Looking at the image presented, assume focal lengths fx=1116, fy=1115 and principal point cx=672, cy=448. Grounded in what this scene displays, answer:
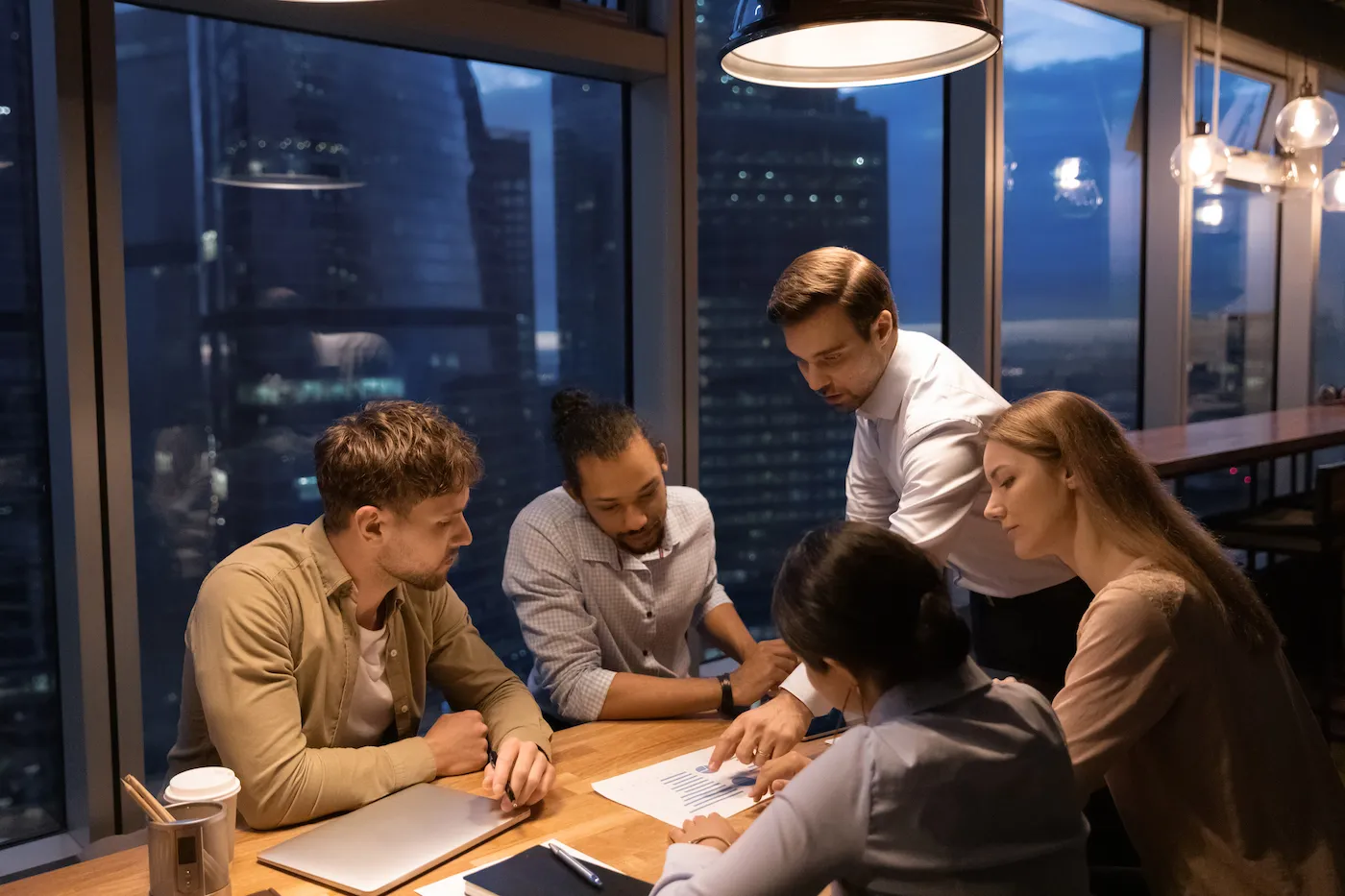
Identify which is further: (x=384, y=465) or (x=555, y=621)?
(x=555, y=621)


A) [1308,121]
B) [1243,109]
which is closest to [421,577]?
[1308,121]

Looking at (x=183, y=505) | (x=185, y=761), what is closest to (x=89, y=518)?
(x=183, y=505)

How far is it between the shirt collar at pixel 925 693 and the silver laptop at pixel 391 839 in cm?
69

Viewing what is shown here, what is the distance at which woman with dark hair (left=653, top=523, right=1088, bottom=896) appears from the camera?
1.17 metres

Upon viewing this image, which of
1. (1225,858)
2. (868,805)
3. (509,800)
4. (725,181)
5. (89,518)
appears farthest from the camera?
(725,181)

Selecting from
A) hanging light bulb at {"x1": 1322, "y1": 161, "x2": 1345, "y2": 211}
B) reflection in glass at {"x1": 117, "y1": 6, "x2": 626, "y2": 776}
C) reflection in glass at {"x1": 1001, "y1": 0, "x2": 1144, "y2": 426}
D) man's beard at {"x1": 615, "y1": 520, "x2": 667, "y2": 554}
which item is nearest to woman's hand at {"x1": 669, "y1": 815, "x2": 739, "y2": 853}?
man's beard at {"x1": 615, "y1": 520, "x2": 667, "y2": 554}

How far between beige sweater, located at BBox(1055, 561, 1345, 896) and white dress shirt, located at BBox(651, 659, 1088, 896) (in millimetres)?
373

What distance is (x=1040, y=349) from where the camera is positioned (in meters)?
4.72

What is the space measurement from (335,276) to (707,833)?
1907 mm

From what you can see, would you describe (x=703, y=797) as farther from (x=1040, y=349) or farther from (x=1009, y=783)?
(x=1040, y=349)

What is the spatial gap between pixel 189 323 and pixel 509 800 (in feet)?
4.83

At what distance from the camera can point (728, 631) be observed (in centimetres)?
282

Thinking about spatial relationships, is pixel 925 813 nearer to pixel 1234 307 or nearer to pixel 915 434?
pixel 915 434

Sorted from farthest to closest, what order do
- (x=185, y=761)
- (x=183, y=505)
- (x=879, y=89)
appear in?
1. (x=879, y=89)
2. (x=183, y=505)
3. (x=185, y=761)
